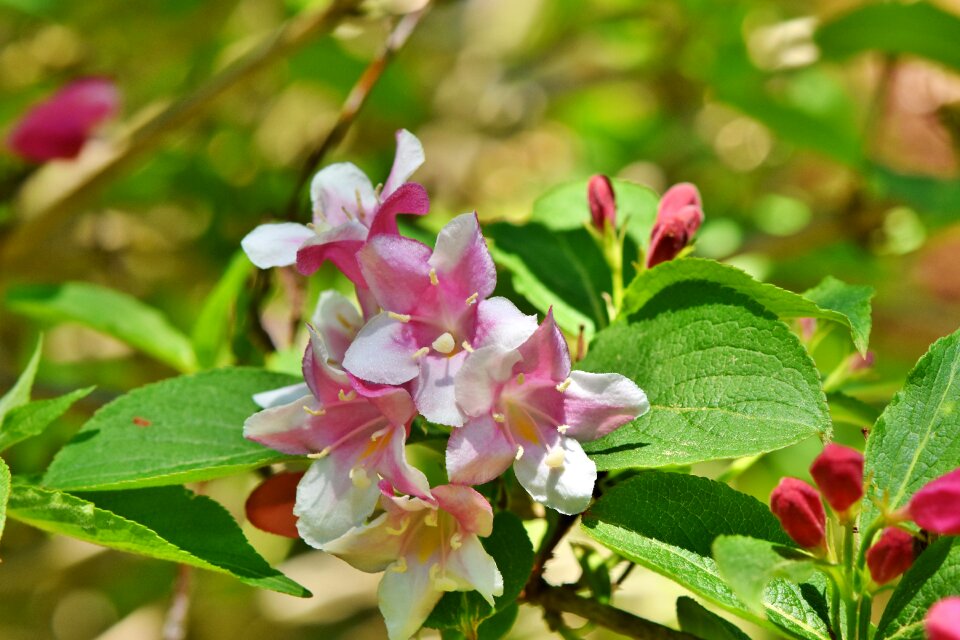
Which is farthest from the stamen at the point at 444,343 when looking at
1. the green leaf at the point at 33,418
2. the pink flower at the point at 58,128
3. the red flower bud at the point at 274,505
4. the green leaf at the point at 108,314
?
the pink flower at the point at 58,128

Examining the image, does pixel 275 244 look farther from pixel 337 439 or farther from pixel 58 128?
pixel 58 128

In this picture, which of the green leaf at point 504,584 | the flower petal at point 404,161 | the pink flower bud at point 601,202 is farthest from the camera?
the pink flower bud at point 601,202

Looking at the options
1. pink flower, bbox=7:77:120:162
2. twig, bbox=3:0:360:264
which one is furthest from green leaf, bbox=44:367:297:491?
pink flower, bbox=7:77:120:162

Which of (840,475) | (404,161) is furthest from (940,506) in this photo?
(404,161)

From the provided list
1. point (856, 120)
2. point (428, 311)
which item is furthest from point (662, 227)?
point (856, 120)

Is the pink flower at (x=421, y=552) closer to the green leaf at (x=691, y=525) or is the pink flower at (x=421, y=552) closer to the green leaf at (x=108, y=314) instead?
the green leaf at (x=691, y=525)

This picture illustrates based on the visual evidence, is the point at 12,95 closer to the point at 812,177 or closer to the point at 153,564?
the point at 153,564
